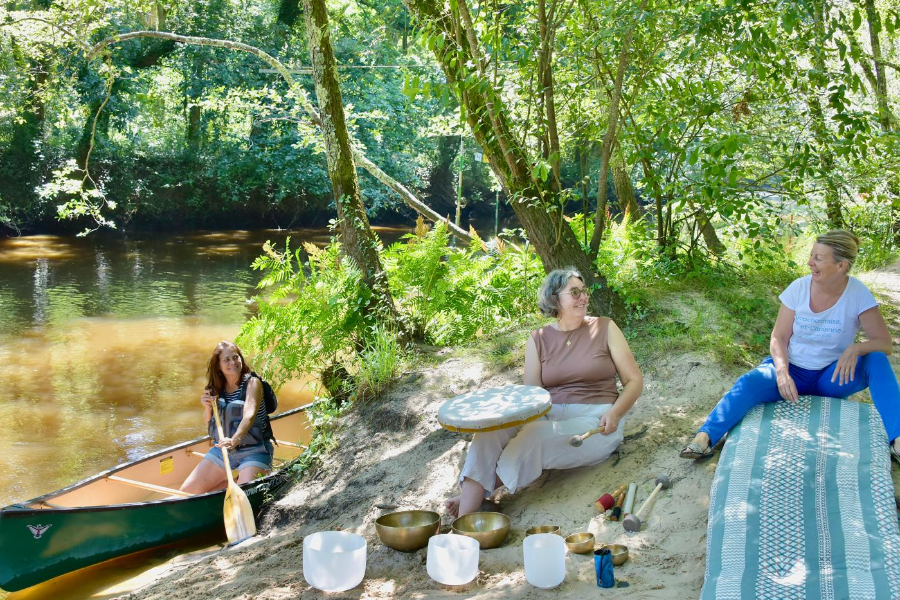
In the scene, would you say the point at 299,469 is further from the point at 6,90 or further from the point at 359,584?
the point at 6,90

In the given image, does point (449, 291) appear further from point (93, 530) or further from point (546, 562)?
point (546, 562)

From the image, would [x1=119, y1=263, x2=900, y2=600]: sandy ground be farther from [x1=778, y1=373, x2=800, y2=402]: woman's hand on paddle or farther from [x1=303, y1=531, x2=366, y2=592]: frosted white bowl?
[x1=778, y1=373, x2=800, y2=402]: woman's hand on paddle

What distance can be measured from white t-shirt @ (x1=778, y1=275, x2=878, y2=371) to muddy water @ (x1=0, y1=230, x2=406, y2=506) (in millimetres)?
6308

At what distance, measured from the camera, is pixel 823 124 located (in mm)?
7137

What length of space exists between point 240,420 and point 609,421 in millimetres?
3078

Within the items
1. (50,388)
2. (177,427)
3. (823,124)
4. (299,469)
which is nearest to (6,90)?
(50,388)

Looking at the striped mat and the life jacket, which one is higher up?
the striped mat

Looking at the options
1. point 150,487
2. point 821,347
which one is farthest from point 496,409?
point 150,487

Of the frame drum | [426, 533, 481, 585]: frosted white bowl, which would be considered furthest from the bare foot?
[426, 533, 481, 585]: frosted white bowl

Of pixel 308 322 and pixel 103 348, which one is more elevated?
pixel 308 322

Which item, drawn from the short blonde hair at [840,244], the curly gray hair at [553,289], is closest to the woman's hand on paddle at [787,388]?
the short blonde hair at [840,244]

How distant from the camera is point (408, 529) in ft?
14.0

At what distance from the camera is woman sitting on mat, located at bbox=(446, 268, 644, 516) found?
4.43 metres

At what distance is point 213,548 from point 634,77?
5.20 m
